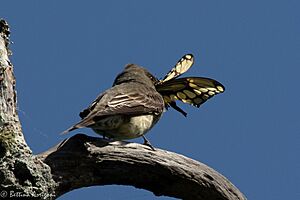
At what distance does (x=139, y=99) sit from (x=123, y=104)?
56 centimetres

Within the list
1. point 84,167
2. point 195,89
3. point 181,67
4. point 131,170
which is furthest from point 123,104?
point 84,167

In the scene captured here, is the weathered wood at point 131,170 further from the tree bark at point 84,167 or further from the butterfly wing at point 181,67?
the butterfly wing at point 181,67

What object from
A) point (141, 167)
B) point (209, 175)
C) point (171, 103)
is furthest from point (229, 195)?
point (171, 103)

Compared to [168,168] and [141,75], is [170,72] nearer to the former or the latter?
[141,75]

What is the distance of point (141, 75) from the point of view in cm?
1125

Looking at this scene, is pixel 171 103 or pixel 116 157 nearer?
pixel 116 157

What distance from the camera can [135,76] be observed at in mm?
11219

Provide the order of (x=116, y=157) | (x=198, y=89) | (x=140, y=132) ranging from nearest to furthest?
(x=116, y=157) → (x=140, y=132) → (x=198, y=89)

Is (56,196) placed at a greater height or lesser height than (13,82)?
lesser

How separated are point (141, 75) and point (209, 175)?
3.42 meters

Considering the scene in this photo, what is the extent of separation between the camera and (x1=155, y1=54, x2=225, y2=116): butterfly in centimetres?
1055

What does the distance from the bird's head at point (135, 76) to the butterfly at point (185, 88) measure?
0.60ft

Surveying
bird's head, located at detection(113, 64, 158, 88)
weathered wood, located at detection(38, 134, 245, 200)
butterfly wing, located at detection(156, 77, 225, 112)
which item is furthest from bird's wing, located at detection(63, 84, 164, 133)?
weathered wood, located at detection(38, 134, 245, 200)

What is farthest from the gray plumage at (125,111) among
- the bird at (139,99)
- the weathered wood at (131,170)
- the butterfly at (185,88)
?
the weathered wood at (131,170)
